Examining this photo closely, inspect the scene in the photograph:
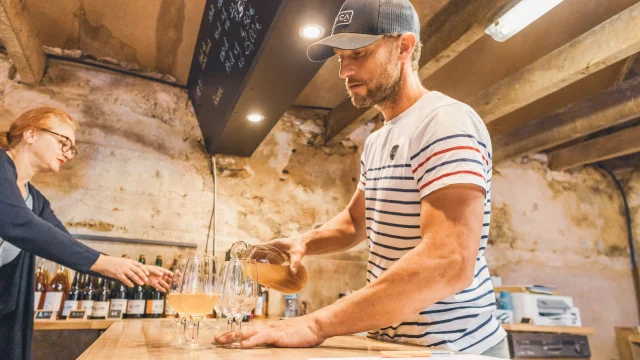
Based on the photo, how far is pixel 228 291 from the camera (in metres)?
0.98

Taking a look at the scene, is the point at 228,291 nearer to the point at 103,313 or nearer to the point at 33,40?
the point at 103,313

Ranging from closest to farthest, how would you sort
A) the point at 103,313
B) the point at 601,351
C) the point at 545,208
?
the point at 103,313 < the point at 601,351 < the point at 545,208

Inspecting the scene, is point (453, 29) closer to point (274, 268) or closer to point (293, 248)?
point (293, 248)

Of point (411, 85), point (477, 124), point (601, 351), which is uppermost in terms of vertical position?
point (411, 85)

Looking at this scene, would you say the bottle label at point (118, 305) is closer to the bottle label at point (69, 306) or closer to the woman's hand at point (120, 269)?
the bottle label at point (69, 306)

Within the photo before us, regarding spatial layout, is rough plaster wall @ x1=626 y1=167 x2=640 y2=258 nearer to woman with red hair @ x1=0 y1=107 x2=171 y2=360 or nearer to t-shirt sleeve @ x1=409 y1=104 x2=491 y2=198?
t-shirt sleeve @ x1=409 y1=104 x2=491 y2=198

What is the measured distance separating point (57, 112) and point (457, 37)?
2180mm

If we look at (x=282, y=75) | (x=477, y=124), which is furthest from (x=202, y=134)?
(x=477, y=124)

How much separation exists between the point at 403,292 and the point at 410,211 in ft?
0.90

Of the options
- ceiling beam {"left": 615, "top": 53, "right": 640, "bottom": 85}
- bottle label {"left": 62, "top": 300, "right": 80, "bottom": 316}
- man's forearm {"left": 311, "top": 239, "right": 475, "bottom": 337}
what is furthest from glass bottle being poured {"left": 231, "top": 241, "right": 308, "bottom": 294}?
ceiling beam {"left": 615, "top": 53, "right": 640, "bottom": 85}

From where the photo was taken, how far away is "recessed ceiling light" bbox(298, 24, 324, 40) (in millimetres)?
1743

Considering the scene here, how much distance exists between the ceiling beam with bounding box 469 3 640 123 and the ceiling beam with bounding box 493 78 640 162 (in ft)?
2.62

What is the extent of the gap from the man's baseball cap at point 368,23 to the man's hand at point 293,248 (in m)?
0.59

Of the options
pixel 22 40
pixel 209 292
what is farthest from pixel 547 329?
pixel 22 40
